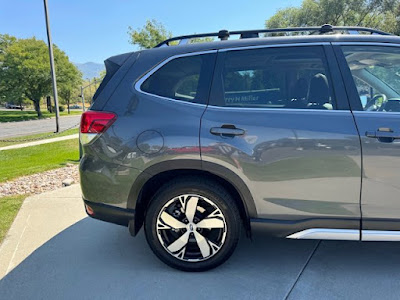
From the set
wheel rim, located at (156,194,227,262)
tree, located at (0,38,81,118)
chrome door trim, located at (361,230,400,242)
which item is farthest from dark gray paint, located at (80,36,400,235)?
tree, located at (0,38,81,118)

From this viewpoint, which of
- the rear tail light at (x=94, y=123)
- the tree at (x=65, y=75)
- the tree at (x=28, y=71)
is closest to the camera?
the rear tail light at (x=94, y=123)

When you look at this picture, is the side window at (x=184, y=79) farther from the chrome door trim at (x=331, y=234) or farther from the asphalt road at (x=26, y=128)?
the asphalt road at (x=26, y=128)

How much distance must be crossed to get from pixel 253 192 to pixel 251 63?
104 cm

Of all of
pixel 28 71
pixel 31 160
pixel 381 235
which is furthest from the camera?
pixel 28 71

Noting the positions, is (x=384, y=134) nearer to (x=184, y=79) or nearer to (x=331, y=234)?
(x=331, y=234)

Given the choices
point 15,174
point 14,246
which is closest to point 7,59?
point 15,174

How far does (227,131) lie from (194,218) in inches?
30.6

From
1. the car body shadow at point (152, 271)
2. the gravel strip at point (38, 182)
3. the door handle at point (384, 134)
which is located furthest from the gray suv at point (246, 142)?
the gravel strip at point (38, 182)

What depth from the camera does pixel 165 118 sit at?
2.39 m

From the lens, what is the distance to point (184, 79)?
2512mm

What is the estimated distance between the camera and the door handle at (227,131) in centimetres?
229

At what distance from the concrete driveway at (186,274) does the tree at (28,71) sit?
43976 mm

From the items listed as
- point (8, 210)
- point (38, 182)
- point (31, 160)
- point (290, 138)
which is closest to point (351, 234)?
point (290, 138)

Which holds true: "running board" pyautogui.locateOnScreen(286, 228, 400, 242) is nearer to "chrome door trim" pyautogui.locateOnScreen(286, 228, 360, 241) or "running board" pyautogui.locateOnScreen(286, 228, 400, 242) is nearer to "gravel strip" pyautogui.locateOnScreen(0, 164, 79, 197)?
"chrome door trim" pyautogui.locateOnScreen(286, 228, 360, 241)
